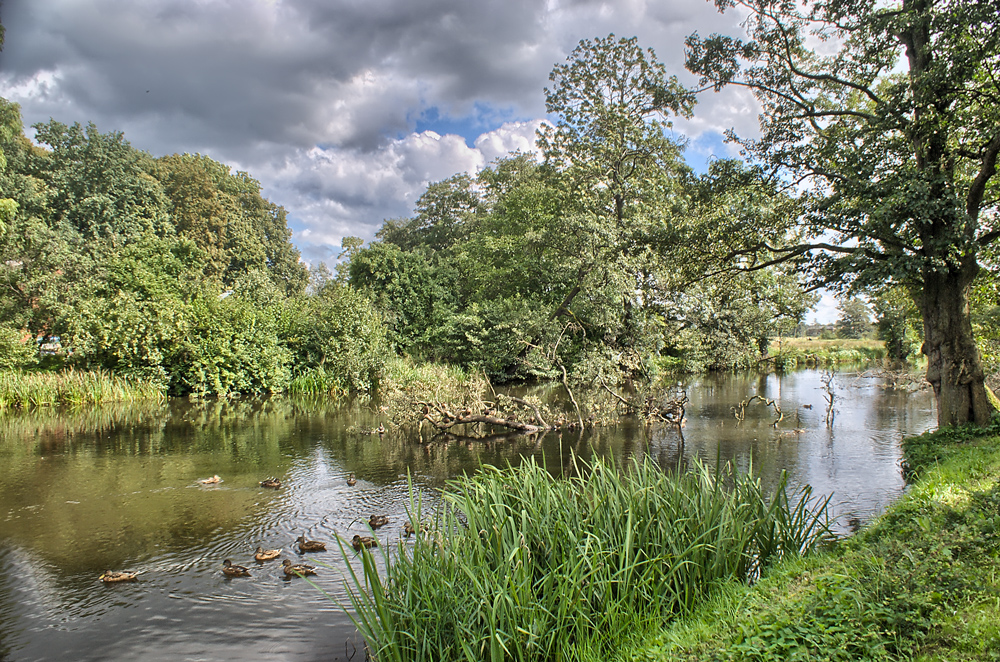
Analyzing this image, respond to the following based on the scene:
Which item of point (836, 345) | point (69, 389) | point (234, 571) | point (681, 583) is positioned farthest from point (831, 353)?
point (69, 389)

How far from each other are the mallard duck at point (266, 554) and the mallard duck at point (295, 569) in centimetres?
36

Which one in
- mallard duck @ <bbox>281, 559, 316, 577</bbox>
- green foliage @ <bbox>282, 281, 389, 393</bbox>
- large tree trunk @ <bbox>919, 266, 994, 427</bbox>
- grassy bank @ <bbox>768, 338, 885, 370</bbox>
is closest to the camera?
mallard duck @ <bbox>281, 559, 316, 577</bbox>

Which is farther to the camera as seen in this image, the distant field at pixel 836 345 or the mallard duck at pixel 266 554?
the distant field at pixel 836 345

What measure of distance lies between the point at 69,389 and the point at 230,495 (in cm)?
1420

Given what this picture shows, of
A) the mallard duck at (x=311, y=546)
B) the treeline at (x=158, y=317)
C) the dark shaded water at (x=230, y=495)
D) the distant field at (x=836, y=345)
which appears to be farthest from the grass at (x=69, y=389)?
the distant field at (x=836, y=345)

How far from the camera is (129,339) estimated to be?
Answer: 21.3 metres

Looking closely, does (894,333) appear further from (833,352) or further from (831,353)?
(833,352)

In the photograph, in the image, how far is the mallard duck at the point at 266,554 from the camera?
24.7 ft

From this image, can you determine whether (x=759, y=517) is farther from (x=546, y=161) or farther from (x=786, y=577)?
(x=546, y=161)

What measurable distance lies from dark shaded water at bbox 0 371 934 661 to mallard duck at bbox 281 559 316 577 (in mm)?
108

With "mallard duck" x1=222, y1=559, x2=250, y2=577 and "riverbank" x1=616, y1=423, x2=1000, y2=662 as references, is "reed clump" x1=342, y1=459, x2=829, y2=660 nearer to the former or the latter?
"riverbank" x1=616, y1=423, x2=1000, y2=662

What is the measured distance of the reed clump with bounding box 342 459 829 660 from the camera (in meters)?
4.16

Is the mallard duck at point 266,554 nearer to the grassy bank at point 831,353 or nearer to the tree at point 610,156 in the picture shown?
the tree at point 610,156

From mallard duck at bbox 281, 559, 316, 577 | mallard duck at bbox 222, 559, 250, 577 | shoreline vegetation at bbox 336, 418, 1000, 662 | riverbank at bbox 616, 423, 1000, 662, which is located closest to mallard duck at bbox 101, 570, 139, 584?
mallard duck at bbox 222, 559, 250, 577
